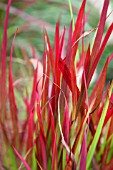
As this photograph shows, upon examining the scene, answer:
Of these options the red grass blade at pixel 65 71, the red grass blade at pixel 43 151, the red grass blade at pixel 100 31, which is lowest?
the red grass blade at pixel 43 151

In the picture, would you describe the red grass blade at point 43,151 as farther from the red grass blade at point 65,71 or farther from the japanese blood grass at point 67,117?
the red grass blade at point 65,71

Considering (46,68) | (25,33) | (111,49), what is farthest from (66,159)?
(25,33)

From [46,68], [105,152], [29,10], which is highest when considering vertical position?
[29,10]

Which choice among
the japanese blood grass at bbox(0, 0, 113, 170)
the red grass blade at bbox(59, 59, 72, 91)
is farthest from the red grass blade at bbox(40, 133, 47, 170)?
the red grass blade at bbox(59, 59, 72, 91)

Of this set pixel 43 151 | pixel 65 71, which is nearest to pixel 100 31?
pixel 65 71

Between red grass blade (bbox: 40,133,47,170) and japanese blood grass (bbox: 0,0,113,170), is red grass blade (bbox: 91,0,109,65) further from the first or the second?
red grass blade (bbox: 40,133,47,170)

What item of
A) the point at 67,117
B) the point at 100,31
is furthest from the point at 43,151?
the point at 100,31

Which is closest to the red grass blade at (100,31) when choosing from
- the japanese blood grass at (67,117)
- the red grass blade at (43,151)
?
the japanese blood grass at (67,117)

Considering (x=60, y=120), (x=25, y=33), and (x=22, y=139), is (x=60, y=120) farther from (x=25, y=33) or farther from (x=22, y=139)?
(x=25, y=33)

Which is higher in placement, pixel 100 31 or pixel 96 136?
pixel 100 31

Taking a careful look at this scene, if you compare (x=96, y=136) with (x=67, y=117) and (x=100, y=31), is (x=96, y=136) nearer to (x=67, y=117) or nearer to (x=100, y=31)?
(x=67, y=117)

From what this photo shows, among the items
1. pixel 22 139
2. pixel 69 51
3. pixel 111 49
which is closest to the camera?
pixel 69 51
